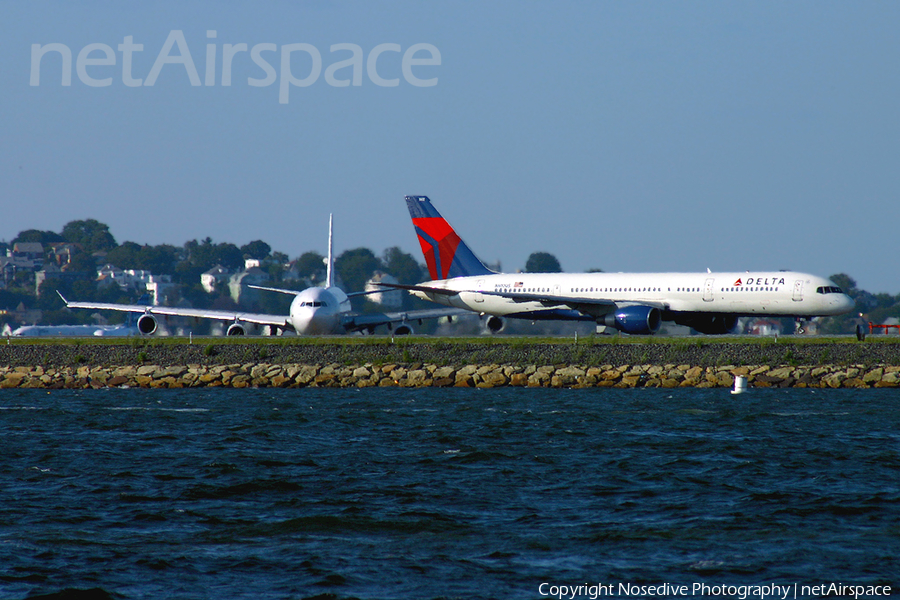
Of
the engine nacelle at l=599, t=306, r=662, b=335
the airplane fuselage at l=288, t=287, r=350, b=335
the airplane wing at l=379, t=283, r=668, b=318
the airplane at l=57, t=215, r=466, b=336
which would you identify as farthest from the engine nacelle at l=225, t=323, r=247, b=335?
the engine nacelle at l=599, t=306, r=662, b=335

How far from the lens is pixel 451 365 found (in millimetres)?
49219

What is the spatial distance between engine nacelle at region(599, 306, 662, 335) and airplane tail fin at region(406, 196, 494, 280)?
13.5m

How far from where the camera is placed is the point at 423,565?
15.8m

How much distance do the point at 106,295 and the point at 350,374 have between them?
16197 cm

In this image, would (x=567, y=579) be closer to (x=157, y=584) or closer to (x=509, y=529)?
(x=509, y=529)

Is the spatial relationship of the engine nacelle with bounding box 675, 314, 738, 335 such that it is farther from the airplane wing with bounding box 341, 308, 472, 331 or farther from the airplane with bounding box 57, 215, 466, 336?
the airplane with bounding box 57, 215, 466, 336

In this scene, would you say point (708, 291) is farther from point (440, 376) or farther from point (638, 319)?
point (440, 376)

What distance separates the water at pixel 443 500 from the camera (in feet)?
50.0

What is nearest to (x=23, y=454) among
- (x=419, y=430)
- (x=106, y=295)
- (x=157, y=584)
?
(x=419, y=430)

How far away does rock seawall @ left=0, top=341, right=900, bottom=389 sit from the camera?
153ft

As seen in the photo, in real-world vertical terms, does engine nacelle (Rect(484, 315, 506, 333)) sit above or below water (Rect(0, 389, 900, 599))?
above

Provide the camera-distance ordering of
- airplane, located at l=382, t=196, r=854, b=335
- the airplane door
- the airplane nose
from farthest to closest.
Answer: the airplane door < airplane, located at l=382, t=196, r=854, b=335 < the airplane nose

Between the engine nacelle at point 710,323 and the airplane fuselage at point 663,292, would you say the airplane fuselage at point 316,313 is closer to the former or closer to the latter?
the airplane fuselage at point 663,292

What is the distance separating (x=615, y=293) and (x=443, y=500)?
4200 centimetres
